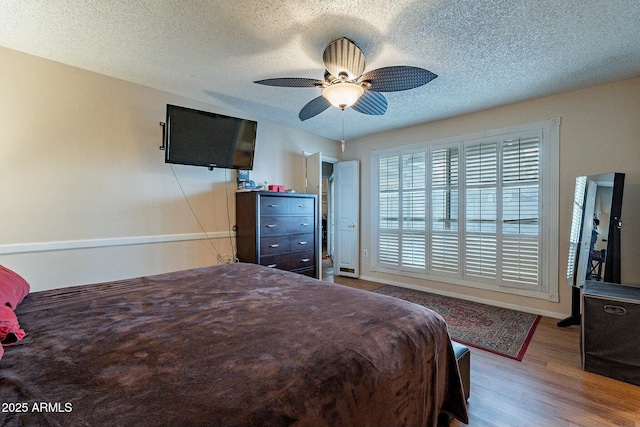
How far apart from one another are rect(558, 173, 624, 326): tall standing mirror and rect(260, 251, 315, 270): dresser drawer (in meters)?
2.87

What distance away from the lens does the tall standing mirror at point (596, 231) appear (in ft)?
8.27

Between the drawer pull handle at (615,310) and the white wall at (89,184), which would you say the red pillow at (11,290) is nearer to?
the white wall at (89,184)

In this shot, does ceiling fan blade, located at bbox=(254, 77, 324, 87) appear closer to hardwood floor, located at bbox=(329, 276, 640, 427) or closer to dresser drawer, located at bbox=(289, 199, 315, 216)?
dresser drawer, located at bbox=(289, 199, 315, 216)

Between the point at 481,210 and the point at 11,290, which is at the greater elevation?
the point at 481,210

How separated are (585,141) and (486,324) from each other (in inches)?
86.7

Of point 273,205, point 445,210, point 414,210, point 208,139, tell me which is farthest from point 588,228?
point 208,139

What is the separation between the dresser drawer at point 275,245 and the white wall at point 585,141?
2.41 metres

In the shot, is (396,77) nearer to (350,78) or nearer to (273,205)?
(350,78)

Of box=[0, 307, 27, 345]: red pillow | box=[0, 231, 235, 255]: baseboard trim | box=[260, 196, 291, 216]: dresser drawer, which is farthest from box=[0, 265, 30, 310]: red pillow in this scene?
box=[260, 196, 291, 216]: dresser drawer

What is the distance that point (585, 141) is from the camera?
296cm

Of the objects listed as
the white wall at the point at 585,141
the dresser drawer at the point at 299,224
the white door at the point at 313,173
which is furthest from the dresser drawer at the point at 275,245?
the white wall at the point at 585,141

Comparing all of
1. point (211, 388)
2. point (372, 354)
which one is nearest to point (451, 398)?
point (372, 354)

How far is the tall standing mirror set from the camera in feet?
8.27

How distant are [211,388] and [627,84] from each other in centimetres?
421
